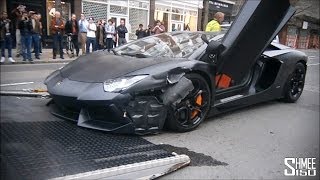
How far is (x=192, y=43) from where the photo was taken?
479 cm

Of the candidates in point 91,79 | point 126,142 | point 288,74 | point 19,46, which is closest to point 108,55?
point 91,79

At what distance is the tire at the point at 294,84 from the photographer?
20.2 feet

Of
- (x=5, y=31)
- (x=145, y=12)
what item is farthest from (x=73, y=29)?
(x=145, y=12)

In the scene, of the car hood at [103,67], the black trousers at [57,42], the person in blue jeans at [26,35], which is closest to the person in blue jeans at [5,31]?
the person in blue jeans at [26,35]

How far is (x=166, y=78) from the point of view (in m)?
3.97

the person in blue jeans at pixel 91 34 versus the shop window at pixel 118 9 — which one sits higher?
the shop window at pixel 118 9

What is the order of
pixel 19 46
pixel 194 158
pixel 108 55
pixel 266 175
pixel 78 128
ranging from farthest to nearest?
pixel 19 46 < pixel 108 55 < pixel 78 128 < pixel 194 158 < pixel 266 175

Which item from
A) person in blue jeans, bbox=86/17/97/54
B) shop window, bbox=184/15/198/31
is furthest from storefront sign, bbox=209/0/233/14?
person in blue jeans, bbox=86/17/97/54

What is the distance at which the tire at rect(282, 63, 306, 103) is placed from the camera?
6.14 metres

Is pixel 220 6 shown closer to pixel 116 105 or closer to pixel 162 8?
pixel 162 8

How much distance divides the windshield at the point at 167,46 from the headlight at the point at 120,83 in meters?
0.75

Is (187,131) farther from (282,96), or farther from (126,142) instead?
(282,96)

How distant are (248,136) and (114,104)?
66.1 inches

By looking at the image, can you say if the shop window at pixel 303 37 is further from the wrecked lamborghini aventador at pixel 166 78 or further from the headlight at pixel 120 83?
the headlight at pixel 120 83
